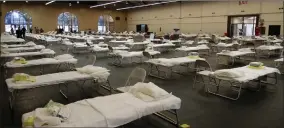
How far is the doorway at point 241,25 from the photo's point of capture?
66.9ft

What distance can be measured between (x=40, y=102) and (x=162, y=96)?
2535 mm

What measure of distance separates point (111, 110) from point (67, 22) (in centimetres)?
3168

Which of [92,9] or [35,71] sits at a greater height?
[92,9]

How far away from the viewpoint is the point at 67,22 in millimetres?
32156

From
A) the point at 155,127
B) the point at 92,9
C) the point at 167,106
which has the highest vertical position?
the point at 92,9

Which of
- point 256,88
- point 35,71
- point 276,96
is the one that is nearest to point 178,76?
point 256,88

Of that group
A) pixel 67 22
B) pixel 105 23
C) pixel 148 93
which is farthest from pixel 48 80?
pixel 105 23

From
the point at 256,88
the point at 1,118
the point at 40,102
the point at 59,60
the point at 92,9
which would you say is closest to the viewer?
the point at 1,118

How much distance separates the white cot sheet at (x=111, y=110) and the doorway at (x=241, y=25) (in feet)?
65.0

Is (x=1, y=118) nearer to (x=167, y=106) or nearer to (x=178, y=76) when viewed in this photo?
(x=167, y=106)

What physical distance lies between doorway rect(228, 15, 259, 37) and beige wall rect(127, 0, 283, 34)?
46cm

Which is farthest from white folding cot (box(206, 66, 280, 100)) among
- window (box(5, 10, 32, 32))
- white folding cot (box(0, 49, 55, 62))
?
window (box(5, 10, 32, 32))

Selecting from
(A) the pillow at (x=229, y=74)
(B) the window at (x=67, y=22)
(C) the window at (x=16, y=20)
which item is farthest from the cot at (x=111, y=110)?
(B) the window at (x=67, y=22)

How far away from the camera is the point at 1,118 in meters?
3.65
